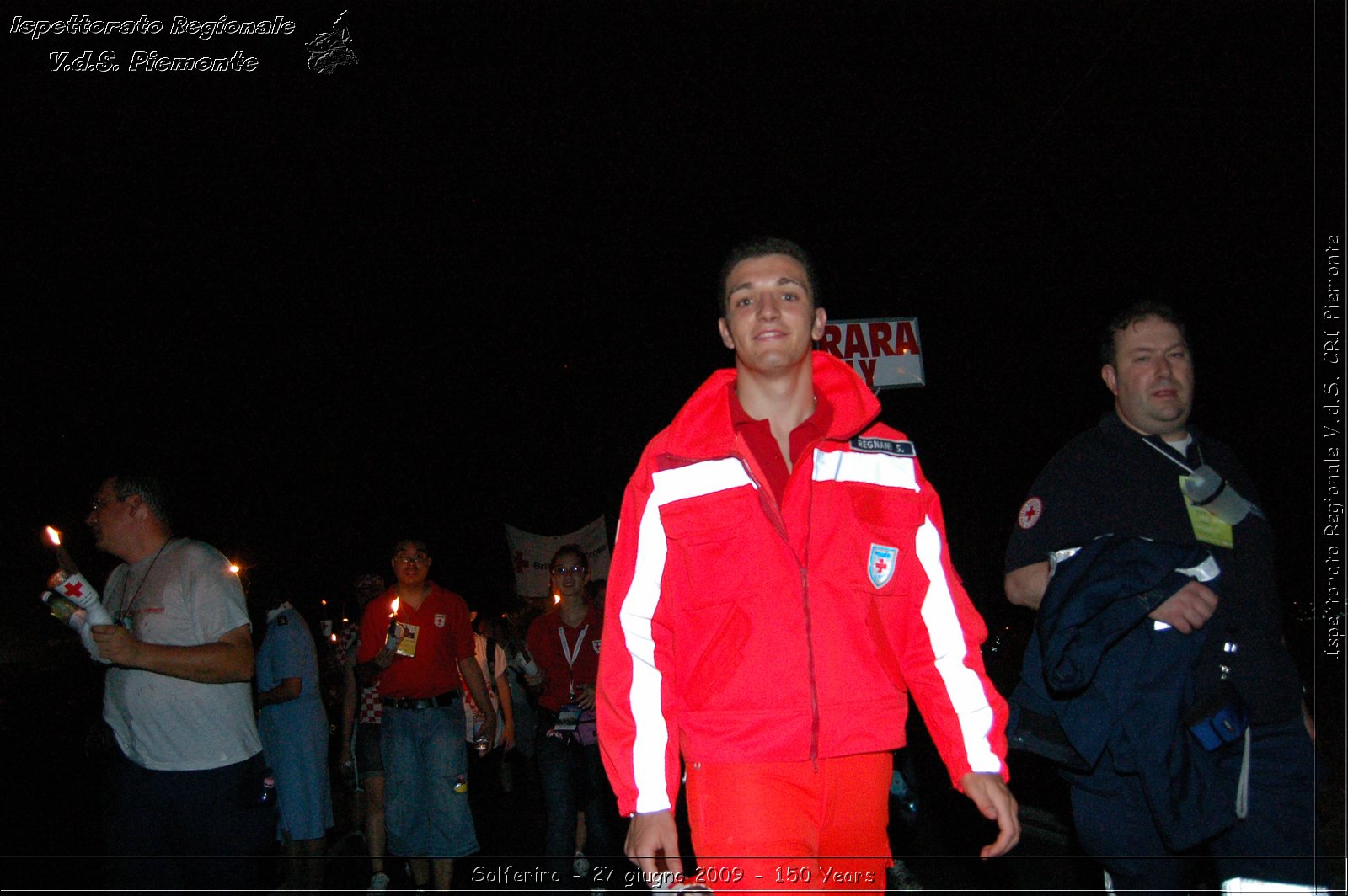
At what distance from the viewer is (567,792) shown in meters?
7.02

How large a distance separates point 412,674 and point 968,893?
4189 mm

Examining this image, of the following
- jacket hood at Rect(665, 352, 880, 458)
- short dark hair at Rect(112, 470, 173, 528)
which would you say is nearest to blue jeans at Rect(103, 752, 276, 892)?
short dark hair at Rect(112, 470, 173, 528)

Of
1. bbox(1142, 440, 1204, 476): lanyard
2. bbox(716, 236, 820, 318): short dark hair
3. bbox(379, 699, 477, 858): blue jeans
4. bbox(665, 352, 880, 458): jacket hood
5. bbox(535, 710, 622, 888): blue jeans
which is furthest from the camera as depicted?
bbox(379, 699, 477, 858): blue jeans

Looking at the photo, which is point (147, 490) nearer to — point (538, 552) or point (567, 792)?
point (567, 792)

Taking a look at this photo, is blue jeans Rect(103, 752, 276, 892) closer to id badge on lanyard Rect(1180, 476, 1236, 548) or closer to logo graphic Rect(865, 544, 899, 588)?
logo graphic Rect(865, 544, 899, 588)

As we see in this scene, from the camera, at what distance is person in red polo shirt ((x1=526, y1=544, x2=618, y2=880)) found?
7008 mm

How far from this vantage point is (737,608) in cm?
306

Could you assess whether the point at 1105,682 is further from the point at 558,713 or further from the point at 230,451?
the point at 230,451

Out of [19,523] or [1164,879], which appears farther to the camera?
[19,523]

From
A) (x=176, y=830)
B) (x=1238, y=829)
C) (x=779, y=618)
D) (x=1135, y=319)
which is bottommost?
(x=176, y=830)

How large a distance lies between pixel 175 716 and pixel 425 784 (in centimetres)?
294

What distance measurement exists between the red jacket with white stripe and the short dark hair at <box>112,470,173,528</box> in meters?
3.08

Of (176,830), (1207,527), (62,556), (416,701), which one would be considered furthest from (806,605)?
(416,701)

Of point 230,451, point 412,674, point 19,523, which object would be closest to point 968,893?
point 412,674
